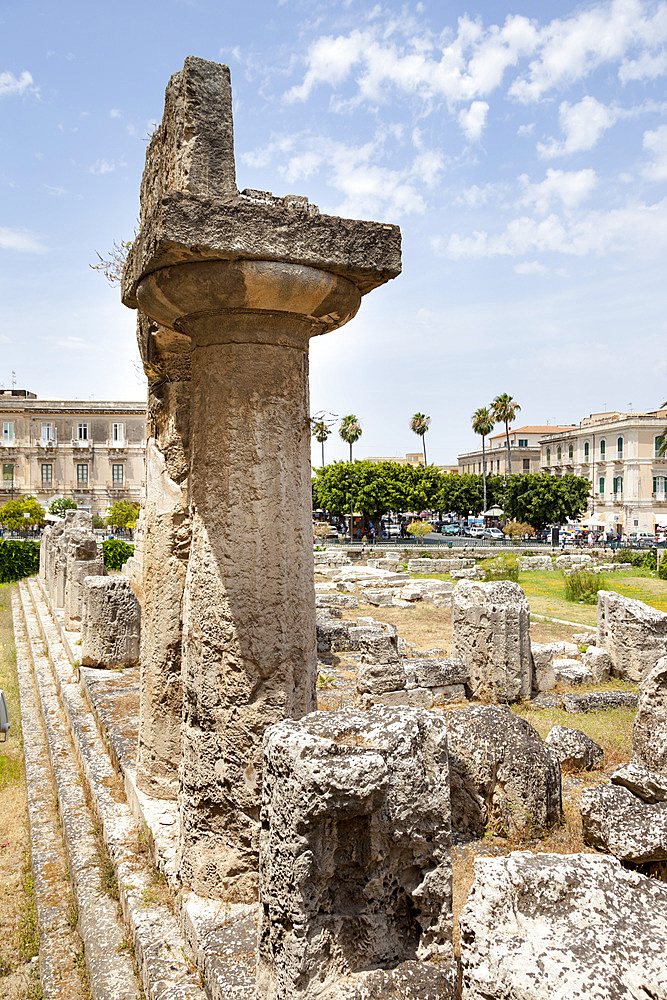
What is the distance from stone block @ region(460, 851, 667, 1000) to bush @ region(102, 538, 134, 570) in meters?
24.6

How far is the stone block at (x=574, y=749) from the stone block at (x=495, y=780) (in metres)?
1.64

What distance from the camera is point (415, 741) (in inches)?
106

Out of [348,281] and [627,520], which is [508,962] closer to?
[348,281]

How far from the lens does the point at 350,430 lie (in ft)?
182

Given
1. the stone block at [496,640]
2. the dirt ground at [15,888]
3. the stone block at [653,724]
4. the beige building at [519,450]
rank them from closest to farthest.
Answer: the dirt ground at [15,888], the stone block at [653,724], the stone block at [496,640], the beige building at [519,450]

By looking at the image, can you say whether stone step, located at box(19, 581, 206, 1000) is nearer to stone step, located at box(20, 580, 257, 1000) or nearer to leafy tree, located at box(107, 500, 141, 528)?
stone step, located at box(20, 580, 257, 1000)

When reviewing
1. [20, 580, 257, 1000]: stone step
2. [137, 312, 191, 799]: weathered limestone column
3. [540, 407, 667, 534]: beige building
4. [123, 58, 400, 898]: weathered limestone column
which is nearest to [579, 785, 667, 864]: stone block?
[123, 58, 400, 898]: weathered limestone column

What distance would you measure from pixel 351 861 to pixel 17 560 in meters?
24.5

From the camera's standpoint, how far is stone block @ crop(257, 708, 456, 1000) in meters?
2.29

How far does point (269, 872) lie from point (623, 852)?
122 inches

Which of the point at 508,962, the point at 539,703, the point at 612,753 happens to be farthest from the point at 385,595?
the point at 508,962

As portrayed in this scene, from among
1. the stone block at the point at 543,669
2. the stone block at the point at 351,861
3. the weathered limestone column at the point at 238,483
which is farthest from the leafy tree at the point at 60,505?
the stone block at the point at 351,861

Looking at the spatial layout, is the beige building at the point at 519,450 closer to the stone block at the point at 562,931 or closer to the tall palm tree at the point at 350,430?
the tall palm tree at the point at 350,430

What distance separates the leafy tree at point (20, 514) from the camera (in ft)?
126
